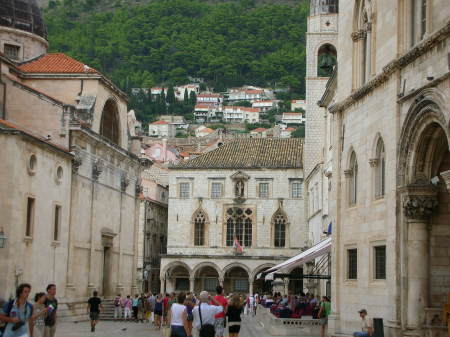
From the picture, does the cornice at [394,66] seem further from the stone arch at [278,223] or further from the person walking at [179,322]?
the stone arch at [278,223]

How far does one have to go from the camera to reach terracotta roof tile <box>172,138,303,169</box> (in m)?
75.4

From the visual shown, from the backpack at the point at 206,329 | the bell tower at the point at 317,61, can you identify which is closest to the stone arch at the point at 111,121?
the bell tower at the point at 317,61

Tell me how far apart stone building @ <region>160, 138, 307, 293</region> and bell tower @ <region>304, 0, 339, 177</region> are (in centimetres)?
614

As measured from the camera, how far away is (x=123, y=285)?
51625 millimetres

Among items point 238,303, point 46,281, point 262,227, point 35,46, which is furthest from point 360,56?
point 262,227

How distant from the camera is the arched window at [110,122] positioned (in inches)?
1960

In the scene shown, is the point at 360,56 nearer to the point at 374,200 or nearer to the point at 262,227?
the point at 374,200

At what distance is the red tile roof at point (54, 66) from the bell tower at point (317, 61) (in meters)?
23.3

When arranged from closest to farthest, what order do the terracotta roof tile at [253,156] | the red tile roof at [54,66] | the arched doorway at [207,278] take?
the red tile roof at [54,66]
the terracotta roof tile at [253,156]
the arched doorway at [207,278]

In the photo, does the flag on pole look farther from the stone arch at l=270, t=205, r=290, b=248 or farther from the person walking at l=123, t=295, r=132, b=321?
the person walking at l=123, t=295, r=132, b=321

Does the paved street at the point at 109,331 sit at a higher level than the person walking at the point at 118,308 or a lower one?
lower

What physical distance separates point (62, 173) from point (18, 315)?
27.2 metres

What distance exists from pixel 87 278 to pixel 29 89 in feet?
31.5

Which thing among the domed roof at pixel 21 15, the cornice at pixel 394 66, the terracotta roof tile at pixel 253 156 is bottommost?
the cornice at pixel 394 66
